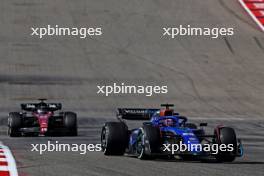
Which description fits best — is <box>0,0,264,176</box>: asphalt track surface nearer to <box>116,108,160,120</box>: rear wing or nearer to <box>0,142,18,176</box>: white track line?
<box>116,108,160,120</box>: rear wing

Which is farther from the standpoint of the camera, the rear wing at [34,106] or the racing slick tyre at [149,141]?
the rear wing at [34,106]

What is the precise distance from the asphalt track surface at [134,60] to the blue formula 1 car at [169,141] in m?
10.0

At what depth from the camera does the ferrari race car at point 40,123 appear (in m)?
25.5

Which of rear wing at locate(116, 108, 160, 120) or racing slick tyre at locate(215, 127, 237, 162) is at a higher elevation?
rear wing at locate(116, 108, 160, 120)

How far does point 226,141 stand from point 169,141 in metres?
1.07

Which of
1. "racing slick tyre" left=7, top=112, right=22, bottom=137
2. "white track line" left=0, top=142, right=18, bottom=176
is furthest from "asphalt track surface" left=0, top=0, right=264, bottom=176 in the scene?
"white track line" left=0, top=142, right=18, bottom=176

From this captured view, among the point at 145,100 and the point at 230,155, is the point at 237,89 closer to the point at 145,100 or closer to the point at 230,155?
the point at 145,100

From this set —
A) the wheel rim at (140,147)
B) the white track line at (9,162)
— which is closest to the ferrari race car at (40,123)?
the white track line at (9,162)

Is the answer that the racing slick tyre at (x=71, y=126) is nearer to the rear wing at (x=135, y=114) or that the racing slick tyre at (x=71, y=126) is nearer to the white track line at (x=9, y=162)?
the white track line at (x=9, y=162)

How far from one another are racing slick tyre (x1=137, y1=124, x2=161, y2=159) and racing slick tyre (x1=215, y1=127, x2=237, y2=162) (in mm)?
1071

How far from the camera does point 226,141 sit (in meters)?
16.4

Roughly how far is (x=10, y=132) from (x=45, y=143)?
3628 mm

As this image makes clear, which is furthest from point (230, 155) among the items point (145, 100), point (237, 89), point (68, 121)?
point (237, 89)

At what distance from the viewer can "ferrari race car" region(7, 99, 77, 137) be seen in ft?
83.7
